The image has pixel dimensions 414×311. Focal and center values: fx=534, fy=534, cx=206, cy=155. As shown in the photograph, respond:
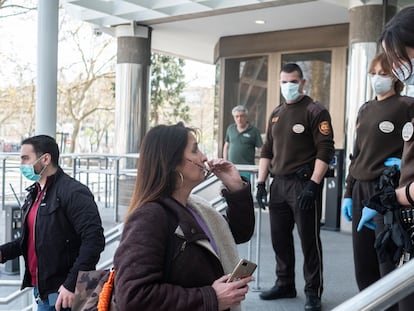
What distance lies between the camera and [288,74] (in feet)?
14.0

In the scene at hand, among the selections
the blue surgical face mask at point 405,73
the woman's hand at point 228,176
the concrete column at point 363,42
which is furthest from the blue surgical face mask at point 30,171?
the concrete column at point 363,42

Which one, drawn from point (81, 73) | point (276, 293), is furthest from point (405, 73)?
point (81, 73)

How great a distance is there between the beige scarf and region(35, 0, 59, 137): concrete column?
2.00m

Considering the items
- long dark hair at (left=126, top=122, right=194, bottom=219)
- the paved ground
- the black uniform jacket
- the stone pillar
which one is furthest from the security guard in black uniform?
the stone pillar

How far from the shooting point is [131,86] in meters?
10.6

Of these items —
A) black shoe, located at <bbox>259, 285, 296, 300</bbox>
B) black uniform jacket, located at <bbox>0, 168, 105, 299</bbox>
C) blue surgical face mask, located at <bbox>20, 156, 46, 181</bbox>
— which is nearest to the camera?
black uniform jacket, located at <bbox>0, 168, 105, 299</bbox>

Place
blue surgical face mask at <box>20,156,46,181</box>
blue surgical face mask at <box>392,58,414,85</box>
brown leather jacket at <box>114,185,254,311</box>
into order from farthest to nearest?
blue surgical face mask at <box>20,156,46,181</box>
blue surgical face mask at <box>392,58,414,85</box>
brown leather jacket at <box>114,185,254,311</box>

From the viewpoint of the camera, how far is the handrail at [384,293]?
1.12 meters

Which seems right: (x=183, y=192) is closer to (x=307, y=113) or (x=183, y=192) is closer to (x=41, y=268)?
(x=41, y=268)

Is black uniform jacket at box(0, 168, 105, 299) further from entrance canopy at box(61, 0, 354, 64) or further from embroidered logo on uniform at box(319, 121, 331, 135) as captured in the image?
entrance canopy at box(61, 0, 354, 64)

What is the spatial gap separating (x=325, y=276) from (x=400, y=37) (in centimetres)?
380

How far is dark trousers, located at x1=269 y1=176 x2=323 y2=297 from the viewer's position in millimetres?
4102

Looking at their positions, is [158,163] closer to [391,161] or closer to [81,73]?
[391,161]

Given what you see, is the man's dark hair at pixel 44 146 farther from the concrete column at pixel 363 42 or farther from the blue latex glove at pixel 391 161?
the concrete column at pixel 363 42
